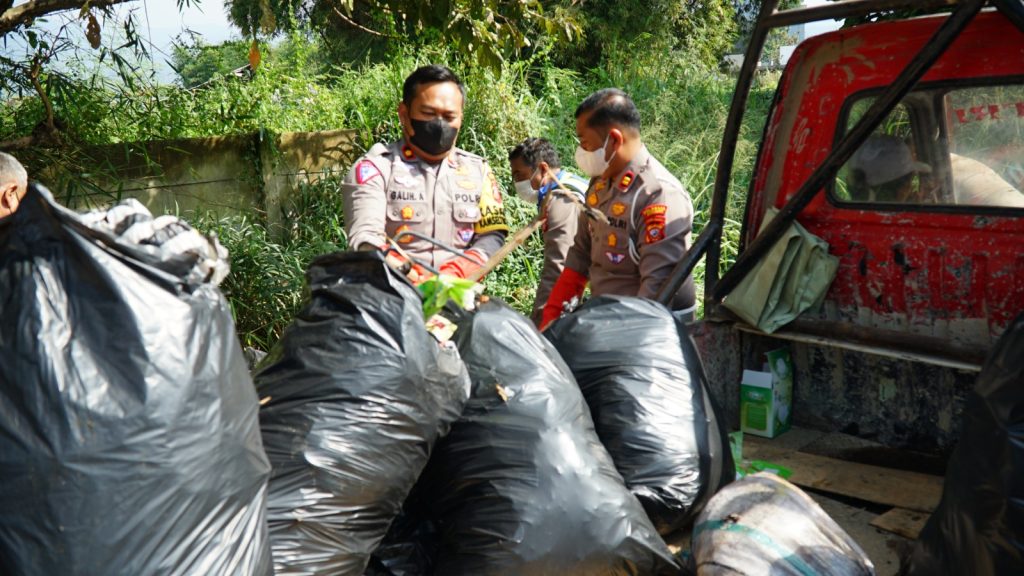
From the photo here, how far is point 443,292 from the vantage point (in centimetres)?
235

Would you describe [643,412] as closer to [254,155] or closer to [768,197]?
[768,197]

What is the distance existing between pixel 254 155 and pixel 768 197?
3.45 metres

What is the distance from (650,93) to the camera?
8875mm

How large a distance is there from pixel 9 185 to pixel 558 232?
238 centimetres

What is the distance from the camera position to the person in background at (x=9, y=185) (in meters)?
3.09

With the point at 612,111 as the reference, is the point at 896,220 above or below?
Answer: below

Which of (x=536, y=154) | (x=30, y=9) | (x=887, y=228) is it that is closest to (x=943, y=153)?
(x=887, y=228)

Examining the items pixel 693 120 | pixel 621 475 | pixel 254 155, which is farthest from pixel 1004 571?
pixel 693 120

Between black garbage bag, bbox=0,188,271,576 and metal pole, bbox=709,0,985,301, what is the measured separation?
77.7 inches

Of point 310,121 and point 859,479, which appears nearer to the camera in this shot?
point 859,479

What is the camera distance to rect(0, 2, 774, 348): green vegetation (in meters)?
4.98

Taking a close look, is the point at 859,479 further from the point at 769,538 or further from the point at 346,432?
the point at 346,432

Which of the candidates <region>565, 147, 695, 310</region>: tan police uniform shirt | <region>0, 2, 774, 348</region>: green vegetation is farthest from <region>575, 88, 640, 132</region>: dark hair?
<region>0, 2, 774, 348</region>: green vegetation

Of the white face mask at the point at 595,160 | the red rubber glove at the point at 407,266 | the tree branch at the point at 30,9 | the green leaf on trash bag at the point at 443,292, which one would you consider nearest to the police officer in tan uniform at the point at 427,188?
the red rubber glove at the point at 407,266
